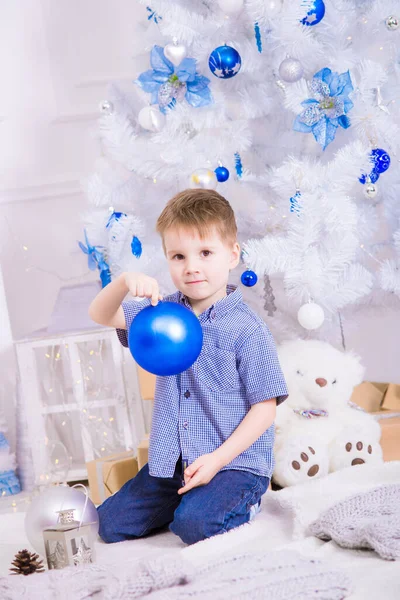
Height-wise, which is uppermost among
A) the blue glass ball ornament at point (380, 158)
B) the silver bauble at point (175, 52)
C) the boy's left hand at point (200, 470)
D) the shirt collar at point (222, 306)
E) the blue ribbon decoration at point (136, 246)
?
the silver bauble at point (175, 52)

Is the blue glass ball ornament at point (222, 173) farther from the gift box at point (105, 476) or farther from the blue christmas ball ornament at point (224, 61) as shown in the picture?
the gift box at point (105, 476)

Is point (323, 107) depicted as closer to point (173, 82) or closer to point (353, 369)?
point (173, 82)

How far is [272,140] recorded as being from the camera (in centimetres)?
178

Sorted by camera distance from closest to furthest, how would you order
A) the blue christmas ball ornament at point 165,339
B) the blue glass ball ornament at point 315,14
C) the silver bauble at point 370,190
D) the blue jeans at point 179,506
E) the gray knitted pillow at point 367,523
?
the gray knitted pillow at point 367,523, the blue christmas ball ornament at point 165,339, the blue jeans at point 179,506, the blue glass ball ornament at point 315,14, the silver bauble at point 370,190

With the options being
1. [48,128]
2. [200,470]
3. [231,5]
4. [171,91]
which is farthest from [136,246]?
[48,128]

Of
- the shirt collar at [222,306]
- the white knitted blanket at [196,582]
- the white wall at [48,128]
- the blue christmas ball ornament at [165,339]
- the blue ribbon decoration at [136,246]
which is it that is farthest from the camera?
the white wall at [48,128]

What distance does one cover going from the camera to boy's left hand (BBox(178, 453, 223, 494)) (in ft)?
3.92

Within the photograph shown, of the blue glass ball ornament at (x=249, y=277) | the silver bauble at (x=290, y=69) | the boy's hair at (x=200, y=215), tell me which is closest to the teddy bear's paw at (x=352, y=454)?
the blue glass ball ornament at (x=249, y=277)

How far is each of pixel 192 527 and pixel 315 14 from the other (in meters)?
1.04

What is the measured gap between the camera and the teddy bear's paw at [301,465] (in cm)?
149

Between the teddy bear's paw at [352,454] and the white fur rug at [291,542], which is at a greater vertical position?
the teddy bear's paw at [352,454]

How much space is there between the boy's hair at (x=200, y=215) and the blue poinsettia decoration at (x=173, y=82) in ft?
1.23

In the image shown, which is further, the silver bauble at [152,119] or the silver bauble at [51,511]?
the silver bauble at [152,119]

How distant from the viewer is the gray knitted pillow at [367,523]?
0.99 m
